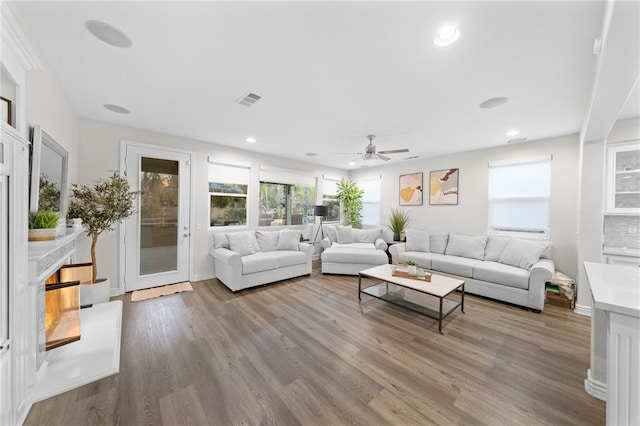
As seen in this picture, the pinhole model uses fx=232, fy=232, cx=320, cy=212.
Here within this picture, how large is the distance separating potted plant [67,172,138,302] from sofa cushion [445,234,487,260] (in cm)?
526

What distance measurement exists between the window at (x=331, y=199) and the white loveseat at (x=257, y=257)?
193 centimetres

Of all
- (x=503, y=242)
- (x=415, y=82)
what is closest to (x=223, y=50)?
(x=415, y=82)

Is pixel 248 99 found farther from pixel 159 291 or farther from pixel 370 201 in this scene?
pixel 370 201

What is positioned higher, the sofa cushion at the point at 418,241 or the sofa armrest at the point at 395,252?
the sofa cushion at the point at 418,241

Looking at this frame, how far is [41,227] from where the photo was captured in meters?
1.70

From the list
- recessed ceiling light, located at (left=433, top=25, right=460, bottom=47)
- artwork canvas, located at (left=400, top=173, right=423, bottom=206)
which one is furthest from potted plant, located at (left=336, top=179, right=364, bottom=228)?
recessed ceiling light, located at (left=433, top=25, right=460, bottom=47)

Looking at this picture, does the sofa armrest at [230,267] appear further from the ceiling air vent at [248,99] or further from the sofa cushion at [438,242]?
the sofa cushion at [438,242]

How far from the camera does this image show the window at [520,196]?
3887 millimetres

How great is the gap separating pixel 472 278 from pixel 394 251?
1.40 metres

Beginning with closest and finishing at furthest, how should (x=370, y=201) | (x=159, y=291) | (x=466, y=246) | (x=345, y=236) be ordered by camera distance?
(x=159, y=291)
(x=466, y=246)
(x=345, y=236)
(x=370, y=201)

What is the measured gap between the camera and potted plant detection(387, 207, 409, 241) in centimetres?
551

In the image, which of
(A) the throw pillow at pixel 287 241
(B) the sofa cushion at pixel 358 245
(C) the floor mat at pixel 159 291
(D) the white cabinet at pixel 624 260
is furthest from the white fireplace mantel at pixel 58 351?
(D) the white cabinet at pixel 624 260

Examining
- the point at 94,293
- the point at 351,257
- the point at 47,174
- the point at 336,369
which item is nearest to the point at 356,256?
the point at 351,257

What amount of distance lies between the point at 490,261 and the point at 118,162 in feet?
20.0
